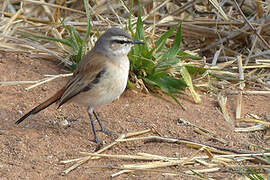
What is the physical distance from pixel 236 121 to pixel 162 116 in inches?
36.7

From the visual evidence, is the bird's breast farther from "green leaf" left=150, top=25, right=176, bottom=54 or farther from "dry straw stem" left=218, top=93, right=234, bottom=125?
"dry straw stem" left=218, top=93, right=234, bottom=125

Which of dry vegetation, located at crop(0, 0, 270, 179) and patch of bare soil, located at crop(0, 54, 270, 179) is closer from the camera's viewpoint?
patch of bare soil, located at crop(0, 54, 270, 179)

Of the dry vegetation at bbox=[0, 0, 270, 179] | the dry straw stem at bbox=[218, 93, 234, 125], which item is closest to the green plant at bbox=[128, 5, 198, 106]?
the dry vegetation at bbox=[0, 0, 270, 179]

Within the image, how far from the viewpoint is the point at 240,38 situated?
8.02 metres

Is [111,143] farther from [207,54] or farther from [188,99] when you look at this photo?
[207,54]

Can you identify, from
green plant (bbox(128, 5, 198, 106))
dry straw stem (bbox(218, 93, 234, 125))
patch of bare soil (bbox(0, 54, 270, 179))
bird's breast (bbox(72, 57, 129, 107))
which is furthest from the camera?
green plant (bbox(128, 5, 198, 106))

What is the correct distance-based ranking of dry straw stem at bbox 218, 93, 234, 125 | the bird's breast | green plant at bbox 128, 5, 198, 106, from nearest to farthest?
the bird's breast → dry straw stem at bbox 218, 93, 234, 125 → green plant at bbox 128, 5, 198, 106

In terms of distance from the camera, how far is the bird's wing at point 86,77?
559 centimetres

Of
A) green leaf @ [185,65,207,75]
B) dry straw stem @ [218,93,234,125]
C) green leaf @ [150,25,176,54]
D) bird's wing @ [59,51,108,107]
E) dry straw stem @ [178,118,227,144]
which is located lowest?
dry straw stem @ [178,118,227,144]

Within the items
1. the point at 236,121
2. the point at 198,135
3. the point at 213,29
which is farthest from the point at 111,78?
the point at 213,29

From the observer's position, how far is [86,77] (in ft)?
18.4

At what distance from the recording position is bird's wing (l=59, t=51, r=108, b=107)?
220 inches

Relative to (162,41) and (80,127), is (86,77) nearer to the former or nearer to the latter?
(80,127)

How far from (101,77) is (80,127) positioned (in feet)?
2.63
